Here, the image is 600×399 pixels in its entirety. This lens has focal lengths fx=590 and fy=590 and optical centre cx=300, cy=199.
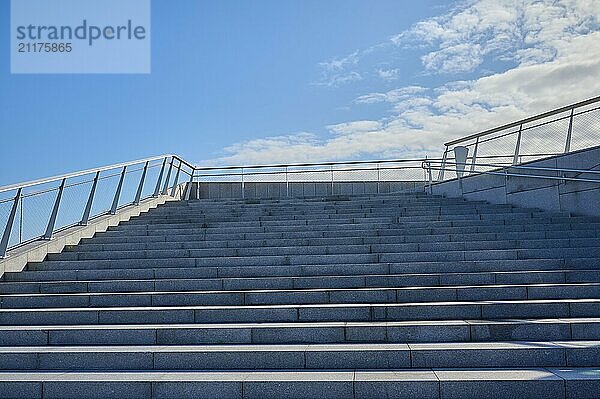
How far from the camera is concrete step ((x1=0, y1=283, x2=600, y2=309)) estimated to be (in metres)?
6.73

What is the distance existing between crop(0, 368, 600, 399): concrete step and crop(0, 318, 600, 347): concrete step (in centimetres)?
64

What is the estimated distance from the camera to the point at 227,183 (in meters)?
18.8

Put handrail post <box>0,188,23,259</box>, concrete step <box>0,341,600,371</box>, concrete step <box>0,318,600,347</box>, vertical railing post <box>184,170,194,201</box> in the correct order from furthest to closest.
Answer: vertical railing post <box>184,170,194,201</box> < handrail post <box>0,188,23,259</box> < concrete step <box>0,318,600,347</box> < concrete step <box>0,341,600,371</box>

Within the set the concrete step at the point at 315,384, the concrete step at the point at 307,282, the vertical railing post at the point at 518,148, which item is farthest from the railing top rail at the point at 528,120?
the concrete step at the point at 315,384

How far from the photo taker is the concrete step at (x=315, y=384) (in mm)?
4719

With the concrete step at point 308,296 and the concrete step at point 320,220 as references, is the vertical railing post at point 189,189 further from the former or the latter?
the concrete step at point 308,296

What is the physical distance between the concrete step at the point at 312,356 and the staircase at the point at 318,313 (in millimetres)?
12

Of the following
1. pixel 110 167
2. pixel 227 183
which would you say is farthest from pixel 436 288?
pixel 227 183

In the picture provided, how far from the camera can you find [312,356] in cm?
545

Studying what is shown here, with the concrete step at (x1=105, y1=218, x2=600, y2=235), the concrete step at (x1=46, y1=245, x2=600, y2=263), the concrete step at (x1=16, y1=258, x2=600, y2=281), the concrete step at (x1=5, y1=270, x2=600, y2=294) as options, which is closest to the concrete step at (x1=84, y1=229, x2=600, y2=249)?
the concrete step at (x1=105, y1=218, x2=600, y2=235)

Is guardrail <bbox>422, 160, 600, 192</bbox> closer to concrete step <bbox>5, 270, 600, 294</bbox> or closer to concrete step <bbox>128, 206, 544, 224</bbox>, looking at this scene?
concrete step <bbox>128, 206, 544, 224</bbox>

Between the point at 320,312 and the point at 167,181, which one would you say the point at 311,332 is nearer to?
the point at 320,312

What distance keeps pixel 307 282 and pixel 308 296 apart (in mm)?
531

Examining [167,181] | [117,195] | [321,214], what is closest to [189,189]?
[167,181]
